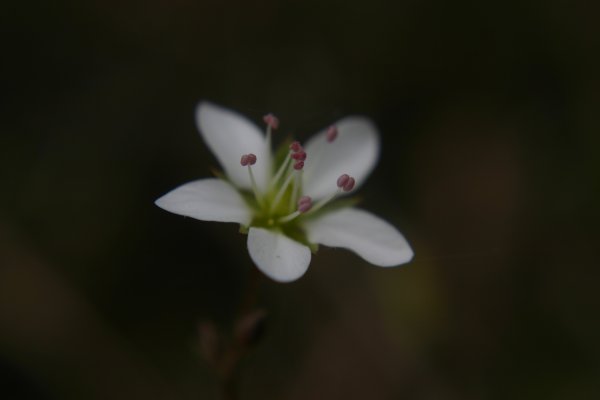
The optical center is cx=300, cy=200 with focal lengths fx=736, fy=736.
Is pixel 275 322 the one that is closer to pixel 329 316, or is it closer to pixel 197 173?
pixel 329 316

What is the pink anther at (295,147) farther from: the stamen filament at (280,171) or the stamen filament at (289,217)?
the stamen filament at (289,217)

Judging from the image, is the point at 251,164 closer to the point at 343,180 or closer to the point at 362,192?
the point at 343,180

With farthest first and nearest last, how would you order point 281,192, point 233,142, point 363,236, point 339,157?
1. point 339,157
2. point 233,142
3. point 281,192
4. point 363,236

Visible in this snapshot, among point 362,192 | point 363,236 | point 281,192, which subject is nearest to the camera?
point 363,236

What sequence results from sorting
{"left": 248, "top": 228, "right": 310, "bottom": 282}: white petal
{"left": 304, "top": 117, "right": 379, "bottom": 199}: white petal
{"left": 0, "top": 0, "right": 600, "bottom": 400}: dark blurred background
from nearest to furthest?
{"left": 248, "top": 228, "right": 310, "bottom": 282}: white petal < {"left": 304, "top": 117, "right": 379, "bottom": 199}: white petal < {"left": 0, "top": 0, "right": 600, "bottom": 400}: dark blurred background

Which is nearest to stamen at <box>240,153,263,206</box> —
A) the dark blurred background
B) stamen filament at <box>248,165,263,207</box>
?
stamen filament at <box>248,165,263,207</box>

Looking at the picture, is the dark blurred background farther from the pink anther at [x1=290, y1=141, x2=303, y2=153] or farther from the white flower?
the pink anther at [x1=290, y1=141, x2=303, y2=153]

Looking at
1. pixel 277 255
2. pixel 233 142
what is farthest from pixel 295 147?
pixel 277 255

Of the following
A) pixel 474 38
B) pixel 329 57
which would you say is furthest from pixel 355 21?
pixel 474 38

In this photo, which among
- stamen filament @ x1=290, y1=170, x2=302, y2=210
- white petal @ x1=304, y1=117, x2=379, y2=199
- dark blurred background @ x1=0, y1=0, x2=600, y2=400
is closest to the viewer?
stamen filament @ x1=290, y1=170, x2=302, y2=210
